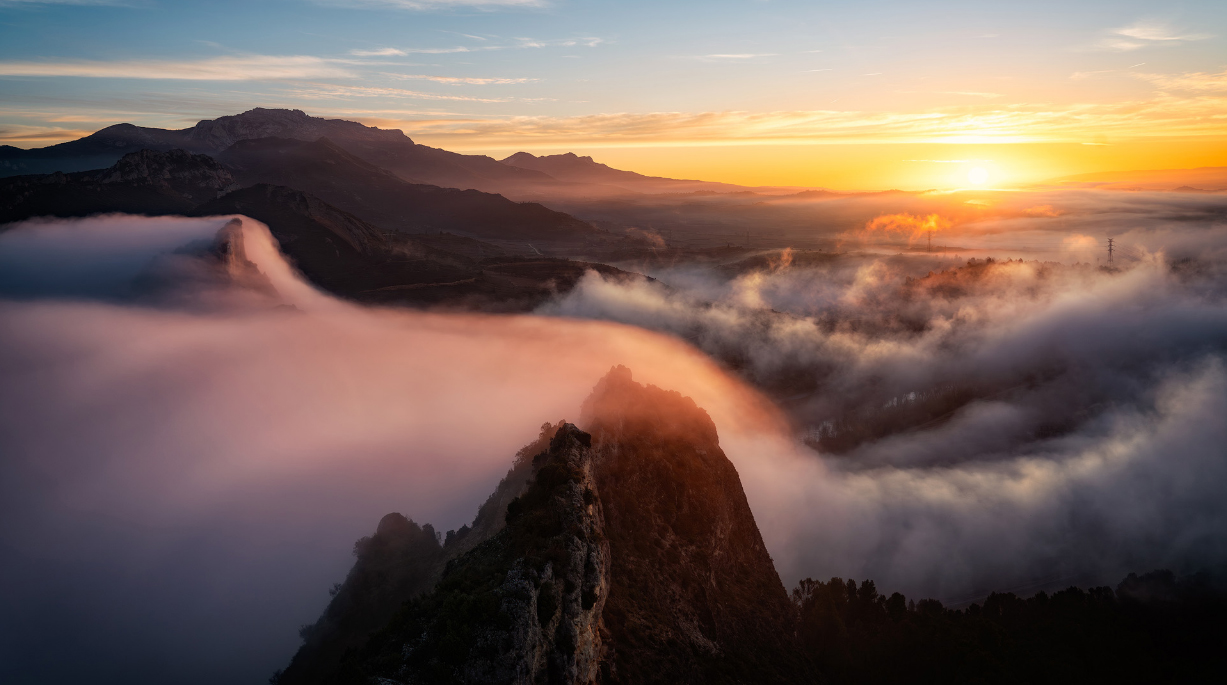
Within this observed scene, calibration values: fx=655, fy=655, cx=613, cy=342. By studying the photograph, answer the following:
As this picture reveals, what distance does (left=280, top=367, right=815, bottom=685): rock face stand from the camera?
2391cm

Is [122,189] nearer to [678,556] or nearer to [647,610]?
[678,556]

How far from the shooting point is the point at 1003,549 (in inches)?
3551

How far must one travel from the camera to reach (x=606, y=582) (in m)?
31.8

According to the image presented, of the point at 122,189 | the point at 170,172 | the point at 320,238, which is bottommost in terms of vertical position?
the point at 320,238

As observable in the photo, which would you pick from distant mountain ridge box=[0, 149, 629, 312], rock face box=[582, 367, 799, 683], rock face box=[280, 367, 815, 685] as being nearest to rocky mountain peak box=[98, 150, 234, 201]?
distant mountain ridge box=[0, 149, 629, 312]

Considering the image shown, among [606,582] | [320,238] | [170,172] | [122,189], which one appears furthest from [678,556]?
[170,172]

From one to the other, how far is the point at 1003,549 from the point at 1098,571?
461 inches

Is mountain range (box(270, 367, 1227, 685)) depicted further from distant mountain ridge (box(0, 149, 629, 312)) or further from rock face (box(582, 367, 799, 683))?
distant mountain ridge (box(0, 149, 629, 312))

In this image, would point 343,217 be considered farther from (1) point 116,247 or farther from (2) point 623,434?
(2) point 623,434

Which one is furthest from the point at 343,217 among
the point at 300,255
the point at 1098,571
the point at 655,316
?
the point at 1098,571

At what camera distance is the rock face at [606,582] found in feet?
78.4

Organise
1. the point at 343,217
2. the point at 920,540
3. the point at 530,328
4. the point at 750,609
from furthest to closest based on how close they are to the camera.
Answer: the point at 343,217
the point at 530,328
the point at 920,540
the point at 750,609

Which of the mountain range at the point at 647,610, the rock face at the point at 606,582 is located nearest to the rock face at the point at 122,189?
the mountain range at the point at 647,610

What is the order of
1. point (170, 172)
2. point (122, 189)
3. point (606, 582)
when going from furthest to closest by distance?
point (170, 172), point (122, 189), point (606, 582)
